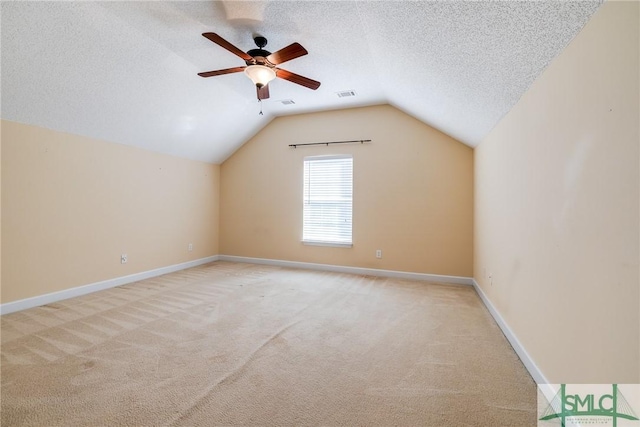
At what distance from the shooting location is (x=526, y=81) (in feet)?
6.49

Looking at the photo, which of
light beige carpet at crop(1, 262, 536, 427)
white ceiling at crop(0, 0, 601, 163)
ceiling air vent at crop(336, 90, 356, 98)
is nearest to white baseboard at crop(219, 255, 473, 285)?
light beige carpet at crop(1, 262, 536, 427)

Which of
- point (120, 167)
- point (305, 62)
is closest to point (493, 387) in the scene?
point (305, 62)

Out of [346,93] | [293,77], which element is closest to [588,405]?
[293,77]

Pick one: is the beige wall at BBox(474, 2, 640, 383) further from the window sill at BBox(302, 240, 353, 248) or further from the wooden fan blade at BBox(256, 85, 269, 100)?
the window sill at BBox(302, 240, 353, 248)

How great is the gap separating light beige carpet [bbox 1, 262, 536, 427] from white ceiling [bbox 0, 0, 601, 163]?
6.90 feet

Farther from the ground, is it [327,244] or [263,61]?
[263,61]

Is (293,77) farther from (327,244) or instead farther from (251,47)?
(327,244)

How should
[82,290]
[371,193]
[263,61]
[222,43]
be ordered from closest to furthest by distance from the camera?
1. [222,43]
2. [263,61]
3. [82,290]
4. [371,193]

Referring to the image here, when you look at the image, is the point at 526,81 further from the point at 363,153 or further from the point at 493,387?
the point at 363,153

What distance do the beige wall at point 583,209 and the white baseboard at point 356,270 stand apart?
6.36ft

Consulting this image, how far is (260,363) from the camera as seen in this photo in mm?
2039

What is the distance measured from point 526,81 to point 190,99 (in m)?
3.77

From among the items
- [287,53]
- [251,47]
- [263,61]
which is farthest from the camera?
A: [251,47]

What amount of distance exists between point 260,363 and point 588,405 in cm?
189
